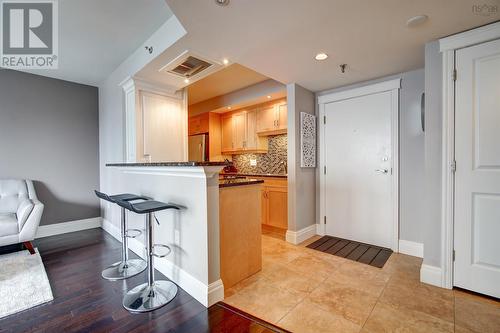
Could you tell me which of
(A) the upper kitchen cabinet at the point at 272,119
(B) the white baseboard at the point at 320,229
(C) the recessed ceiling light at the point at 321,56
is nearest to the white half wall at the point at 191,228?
Answer: (C) the recessed ceiling light at the point at 321,56

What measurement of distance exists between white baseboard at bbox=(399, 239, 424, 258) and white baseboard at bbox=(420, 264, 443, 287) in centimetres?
70

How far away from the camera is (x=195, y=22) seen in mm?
1767

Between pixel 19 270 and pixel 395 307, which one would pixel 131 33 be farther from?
pixel 395 307

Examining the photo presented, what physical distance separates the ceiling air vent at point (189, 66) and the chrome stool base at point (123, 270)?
217 cm

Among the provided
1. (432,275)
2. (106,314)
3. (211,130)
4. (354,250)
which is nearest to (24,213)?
(106,314)

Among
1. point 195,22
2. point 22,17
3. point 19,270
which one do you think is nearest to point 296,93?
point 195,22

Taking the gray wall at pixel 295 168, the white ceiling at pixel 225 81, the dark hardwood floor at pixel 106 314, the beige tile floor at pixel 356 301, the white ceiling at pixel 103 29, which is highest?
the white ceiling at pixel 103 29

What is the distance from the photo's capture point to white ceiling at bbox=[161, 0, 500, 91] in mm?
1598

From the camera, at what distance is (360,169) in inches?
122

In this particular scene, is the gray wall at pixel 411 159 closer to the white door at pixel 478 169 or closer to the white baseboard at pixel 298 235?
the white door at pixel 478 169

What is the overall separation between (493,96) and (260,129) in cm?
308

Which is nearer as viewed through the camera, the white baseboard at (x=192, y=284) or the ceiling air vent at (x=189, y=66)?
the white baseboard at (x=192, y=284)

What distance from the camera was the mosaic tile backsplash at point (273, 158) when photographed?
442cm

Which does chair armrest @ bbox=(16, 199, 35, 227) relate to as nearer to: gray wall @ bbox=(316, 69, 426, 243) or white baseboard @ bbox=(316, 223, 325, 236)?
white baseboard @ bbox=(316, 223, 325, 236)
